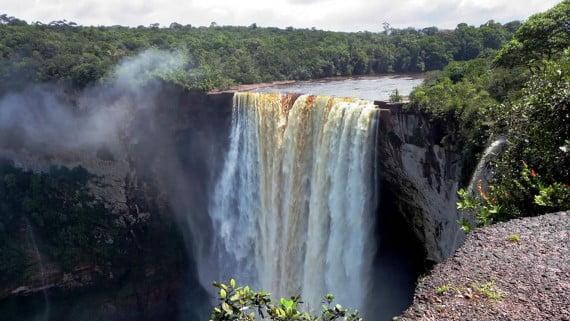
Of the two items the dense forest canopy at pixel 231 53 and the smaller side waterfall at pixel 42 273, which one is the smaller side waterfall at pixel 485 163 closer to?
the dense forest canopy at pixel 231 53

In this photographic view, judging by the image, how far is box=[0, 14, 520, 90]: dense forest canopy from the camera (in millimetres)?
28141

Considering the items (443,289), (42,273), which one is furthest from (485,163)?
(42,273)

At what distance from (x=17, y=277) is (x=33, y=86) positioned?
1095 centimetres

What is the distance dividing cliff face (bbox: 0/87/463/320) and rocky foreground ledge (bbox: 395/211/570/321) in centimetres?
1742

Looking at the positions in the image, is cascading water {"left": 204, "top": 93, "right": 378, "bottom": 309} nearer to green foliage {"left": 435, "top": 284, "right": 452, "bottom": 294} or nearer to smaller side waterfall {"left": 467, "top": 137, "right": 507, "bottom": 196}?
smaller side waterfall {"left": 467, "top": 137, "right": 507, "bottom": 196}

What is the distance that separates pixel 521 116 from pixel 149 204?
21432mm

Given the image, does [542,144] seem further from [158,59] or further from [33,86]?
[33,86]

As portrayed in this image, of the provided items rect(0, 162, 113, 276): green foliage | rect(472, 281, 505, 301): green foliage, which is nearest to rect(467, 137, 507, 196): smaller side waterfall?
rect(472, 281, 505, 301): green foliage

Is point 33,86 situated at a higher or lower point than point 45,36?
lower

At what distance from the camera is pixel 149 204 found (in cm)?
2725

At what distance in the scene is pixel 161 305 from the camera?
26.9 meters

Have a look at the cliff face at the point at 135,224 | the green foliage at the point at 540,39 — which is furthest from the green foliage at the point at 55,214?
the green foliage at the point at 540,39

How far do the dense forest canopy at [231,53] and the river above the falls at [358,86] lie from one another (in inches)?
82.3

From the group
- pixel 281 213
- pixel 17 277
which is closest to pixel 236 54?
pixel 281 213
